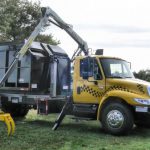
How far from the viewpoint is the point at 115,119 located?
533 inches

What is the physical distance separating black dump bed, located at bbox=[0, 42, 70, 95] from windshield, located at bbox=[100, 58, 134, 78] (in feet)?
9.03

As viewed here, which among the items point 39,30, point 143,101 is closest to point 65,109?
point 143,101

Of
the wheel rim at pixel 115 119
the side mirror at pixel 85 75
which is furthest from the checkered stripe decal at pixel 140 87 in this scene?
the side mirror at pixel 85 75

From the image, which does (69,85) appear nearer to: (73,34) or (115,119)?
(73,34)

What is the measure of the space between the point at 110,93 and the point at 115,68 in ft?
3.89

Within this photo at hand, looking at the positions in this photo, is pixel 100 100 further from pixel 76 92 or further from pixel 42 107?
pixel 42 107

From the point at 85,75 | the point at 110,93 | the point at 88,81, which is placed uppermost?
the point at 85,75

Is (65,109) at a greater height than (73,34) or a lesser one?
lesser

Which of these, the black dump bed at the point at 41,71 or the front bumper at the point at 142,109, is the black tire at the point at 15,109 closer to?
the black dump bed at the point at 41,71

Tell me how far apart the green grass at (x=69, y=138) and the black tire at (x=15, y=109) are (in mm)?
2412

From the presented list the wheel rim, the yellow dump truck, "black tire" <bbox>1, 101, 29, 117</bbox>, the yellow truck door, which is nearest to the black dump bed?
the yellow dump truck

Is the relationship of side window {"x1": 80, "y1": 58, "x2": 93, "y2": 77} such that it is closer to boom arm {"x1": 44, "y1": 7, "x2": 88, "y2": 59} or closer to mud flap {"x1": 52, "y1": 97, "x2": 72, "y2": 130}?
mud flap {"x1": 52, "y1": 97, "x2": 72, "y2": 130}

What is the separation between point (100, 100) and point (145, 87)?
1.53 m

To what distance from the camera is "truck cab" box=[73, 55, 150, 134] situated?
13367 millimetres
